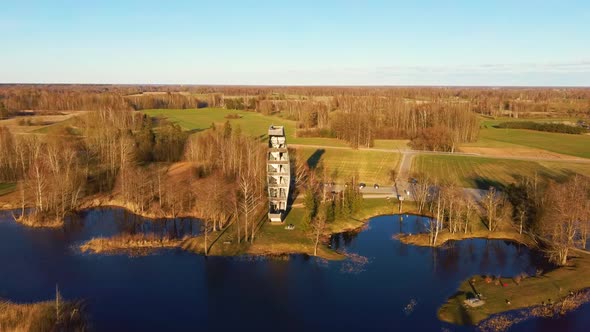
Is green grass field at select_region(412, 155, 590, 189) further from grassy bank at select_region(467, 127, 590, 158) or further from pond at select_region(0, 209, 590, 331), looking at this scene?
pond at select_region(0, 209, 590, 331)

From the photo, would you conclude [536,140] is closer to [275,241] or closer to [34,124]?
[275,241]

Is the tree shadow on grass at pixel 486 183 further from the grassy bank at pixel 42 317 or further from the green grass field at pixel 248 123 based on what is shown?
the grassy bank at pixel 42 317

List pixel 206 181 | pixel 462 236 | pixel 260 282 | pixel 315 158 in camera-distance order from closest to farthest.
Result: pixel 260 282
pixel 462 236
pixel 206 181
pixel 315 158

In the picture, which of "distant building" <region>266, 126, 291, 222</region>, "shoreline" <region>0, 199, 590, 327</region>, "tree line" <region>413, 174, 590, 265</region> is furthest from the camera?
"distant building" <region>266, 126, 291, 222</region>

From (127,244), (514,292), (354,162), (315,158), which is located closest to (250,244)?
(127,244)

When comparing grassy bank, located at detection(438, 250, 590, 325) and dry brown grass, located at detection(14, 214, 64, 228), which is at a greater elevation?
dry brown grass, located at detection(14, 214, 64, 228)

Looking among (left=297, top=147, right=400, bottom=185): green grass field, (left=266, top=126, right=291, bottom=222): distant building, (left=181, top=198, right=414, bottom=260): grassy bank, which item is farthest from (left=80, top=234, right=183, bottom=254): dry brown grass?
(left=297, top=147, right=400, bottom=185): green grass field
